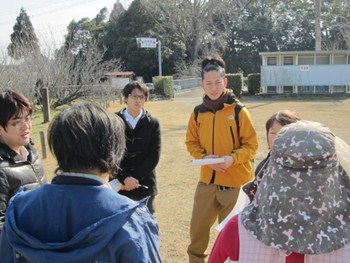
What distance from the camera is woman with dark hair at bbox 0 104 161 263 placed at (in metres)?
1.31

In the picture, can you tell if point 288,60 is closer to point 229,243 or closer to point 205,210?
point 205,210

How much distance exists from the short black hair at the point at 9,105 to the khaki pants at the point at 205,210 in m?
1.71

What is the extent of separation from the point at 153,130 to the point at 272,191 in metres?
2.33

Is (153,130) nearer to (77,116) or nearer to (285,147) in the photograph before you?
(77,116)

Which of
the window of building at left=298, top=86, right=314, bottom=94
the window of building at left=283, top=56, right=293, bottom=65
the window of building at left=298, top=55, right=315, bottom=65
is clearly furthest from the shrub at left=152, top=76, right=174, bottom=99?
the window of building at left=298, top=55, right=315, bottom=65

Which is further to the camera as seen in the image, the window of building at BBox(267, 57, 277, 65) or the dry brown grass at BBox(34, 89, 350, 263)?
the window of building at BBox(267, 57, 277, 65)

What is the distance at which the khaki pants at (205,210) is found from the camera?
3367 mm

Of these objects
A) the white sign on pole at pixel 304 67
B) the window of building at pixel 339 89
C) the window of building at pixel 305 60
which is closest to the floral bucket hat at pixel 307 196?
the white sign on pole at pixel 304 67

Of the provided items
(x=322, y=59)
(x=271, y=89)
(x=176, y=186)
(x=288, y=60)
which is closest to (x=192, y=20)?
(x=288, y=60)

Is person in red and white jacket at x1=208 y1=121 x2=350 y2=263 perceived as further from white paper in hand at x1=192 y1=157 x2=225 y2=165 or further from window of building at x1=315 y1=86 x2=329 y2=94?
window of building at x1=315 y1=86 x2=329 y2=94

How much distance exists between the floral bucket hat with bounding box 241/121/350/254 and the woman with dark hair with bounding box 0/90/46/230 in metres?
1.51

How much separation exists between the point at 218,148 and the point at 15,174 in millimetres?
1750

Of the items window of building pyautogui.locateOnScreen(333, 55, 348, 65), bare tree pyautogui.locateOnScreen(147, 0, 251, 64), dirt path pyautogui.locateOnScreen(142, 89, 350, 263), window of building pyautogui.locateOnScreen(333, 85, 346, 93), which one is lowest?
dirt path pyautogui.locateOnScreen(142, 89, 350, 263)

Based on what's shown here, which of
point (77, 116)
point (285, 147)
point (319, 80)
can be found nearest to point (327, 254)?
point (285, 147)
